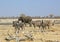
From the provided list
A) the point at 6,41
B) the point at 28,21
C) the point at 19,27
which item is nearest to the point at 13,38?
the point at 6,41

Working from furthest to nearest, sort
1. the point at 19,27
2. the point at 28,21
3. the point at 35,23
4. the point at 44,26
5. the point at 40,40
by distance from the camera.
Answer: the point at 28,21
the point at 35,23
the point at 44,26
the point at 19,27
the point at 40,40

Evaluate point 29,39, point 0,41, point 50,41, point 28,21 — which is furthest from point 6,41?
point 28,21

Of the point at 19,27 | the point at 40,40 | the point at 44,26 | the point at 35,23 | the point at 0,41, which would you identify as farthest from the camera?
the point at 35,23

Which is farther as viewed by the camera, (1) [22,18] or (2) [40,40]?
(1) [22,18]

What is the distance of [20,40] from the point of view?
784 inches

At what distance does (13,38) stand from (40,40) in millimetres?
2382

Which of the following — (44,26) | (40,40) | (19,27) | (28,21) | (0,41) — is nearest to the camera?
(0,41)

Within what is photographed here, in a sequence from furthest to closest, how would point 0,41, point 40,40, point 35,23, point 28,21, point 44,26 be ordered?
1. point 28,21
2. point 35,23
3. point 44,26
4. point 40,40
5. point 0,41

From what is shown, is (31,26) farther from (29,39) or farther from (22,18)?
(29,39)

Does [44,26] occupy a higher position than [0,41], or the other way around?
[0,41]

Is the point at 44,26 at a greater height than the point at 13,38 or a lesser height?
lesser

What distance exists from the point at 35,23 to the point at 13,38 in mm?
20418

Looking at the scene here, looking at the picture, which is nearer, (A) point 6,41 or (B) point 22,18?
(A) point 6,41

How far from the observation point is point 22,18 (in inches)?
1647
